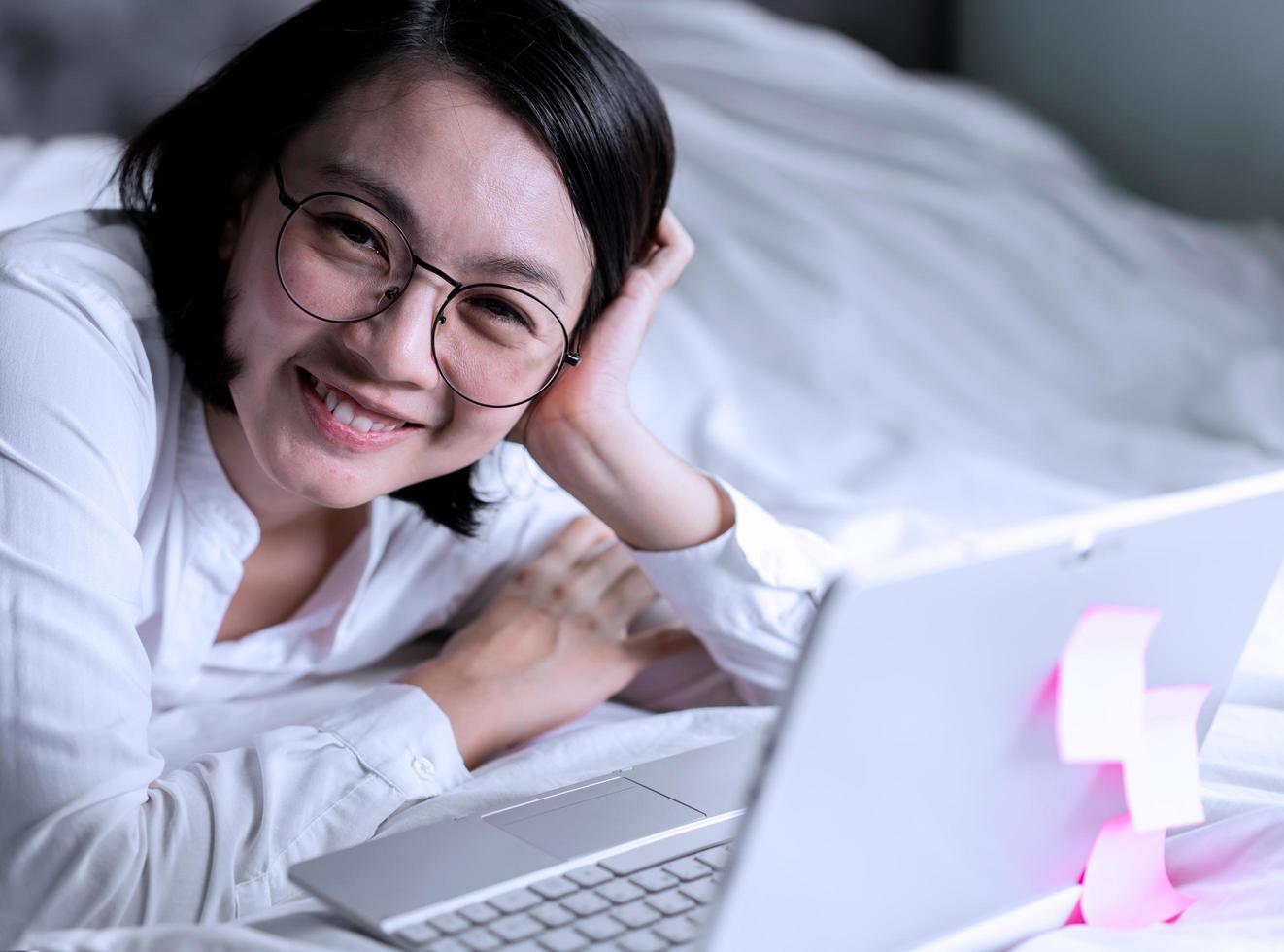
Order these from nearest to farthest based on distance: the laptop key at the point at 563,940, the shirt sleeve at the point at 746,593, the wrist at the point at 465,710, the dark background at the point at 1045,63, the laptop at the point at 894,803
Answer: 1. the laptop at the point at 894,803
2. the laptop key at the point at 563,940
3. the wrist at the point at 465,710
4. the shirt sleeve at the point at 746,593
5. the dark background at the point at 1045,63

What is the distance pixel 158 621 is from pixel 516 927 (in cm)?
59

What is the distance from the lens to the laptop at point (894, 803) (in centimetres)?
53

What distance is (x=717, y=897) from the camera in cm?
53

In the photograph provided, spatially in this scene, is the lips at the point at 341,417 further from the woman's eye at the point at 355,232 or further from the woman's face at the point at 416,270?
the woman's eye at the point at 355,232

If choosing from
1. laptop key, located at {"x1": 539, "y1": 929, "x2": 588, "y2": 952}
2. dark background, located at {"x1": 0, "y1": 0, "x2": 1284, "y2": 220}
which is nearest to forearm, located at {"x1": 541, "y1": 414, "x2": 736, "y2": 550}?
laptop key, located at {"x1": 539, "y1": 929, "x2": 588, "y2": 952}

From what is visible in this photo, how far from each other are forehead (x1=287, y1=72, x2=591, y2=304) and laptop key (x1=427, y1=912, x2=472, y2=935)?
0.46 meters

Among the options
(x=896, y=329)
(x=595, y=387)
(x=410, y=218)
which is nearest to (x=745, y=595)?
(x=595, y=387)

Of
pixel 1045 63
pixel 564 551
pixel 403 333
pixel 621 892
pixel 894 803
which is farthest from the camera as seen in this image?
pixel 1045 63

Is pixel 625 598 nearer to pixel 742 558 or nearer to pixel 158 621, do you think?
pixel 742 558

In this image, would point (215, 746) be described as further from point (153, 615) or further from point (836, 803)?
point (836, 803)

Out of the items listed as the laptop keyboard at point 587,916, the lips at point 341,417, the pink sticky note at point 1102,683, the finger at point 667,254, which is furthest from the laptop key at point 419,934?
the finger at point 667,254

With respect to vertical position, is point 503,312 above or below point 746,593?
above

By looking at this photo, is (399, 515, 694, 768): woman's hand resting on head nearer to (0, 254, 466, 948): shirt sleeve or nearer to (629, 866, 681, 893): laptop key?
(0, 254, 466, 948): shirt sleeve

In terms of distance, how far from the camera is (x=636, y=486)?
1.14 m
